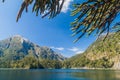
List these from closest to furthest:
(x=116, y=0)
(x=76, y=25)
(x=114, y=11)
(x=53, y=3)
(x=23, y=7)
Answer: (x=23, y=7) < (x=53, y=3) < (x=116, y=0) < (x=114, y=11) < (x=76, y=25)

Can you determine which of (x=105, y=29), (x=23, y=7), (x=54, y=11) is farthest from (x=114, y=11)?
(x=23, y=7)

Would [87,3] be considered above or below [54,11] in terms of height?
above

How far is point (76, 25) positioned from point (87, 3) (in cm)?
80

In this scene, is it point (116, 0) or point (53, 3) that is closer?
point (53, 3)

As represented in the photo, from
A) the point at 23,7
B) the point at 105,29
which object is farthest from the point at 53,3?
the point at 105,29

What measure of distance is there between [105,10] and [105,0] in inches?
10.3

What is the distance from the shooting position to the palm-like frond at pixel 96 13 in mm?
5832

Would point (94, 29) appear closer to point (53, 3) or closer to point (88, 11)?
point (88, 11)

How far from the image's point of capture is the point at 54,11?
17.4ft

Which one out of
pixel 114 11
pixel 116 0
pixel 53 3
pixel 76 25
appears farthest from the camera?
pixel 76 25

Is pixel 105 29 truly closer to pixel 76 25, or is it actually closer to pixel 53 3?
pixel 76 25

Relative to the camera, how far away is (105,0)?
5730 mm

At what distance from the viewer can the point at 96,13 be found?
5871 millimetres

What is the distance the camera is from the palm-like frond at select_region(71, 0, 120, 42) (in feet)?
19.1
